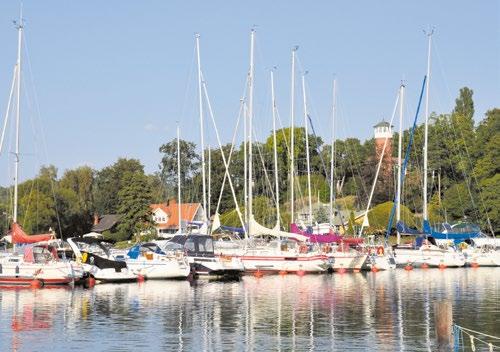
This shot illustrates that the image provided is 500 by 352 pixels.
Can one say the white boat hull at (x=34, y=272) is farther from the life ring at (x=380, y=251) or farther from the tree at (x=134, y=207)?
the tree at (x=134, y=207)

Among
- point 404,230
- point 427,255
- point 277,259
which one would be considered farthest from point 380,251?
point 277,259

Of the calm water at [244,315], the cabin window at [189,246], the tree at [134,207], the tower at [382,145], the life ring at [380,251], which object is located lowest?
the calm water at [244,315]

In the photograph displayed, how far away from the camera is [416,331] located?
37.3m

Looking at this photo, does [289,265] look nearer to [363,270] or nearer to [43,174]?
[363,270]

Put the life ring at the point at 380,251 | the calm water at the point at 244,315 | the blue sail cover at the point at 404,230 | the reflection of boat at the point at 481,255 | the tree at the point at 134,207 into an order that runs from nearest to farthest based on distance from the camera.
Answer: the calm water at the point at 244,315, the life ring at the point at 380,251, the blue sail cover at the point at 404,230, the reflection of boat at the point at 481,255, the tree at the point at 134,207

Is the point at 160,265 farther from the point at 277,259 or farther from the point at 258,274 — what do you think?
the point at 277,259

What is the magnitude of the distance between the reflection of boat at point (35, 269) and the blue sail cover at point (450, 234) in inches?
1328

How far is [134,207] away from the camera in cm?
12156

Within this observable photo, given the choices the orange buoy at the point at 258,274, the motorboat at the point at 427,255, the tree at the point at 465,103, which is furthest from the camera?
the tree at the point at 465,103

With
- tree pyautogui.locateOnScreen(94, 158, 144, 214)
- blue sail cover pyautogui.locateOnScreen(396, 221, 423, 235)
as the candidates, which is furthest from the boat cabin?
tree pyautogui.locateOnScreen(94, 158, 144, 214)

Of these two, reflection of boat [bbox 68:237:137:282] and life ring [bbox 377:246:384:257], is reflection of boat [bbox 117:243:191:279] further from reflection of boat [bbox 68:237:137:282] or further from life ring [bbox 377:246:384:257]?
life ring [bbox 377:246:384:257]

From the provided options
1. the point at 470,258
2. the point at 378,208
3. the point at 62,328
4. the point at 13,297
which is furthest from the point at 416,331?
the point at 378,208

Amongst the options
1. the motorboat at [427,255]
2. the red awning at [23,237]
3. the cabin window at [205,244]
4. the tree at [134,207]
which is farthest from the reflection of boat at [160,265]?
the tree at [134,207]

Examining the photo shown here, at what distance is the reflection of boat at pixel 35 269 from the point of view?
57.6 m
